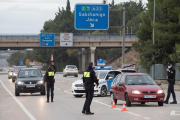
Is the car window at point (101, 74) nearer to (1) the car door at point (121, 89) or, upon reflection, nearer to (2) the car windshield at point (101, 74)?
(2) the car windshield at point (101, 74)

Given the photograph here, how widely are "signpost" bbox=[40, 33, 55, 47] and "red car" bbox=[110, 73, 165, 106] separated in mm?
60679

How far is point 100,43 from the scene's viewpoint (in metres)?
84.9

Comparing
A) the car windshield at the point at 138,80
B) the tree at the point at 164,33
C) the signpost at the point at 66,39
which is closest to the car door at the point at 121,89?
the car windshield at the point at 138,80

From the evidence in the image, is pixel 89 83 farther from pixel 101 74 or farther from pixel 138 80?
pixel 101 74

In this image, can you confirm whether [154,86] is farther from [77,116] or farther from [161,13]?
[161,13]

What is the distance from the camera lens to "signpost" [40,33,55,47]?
3108 inches

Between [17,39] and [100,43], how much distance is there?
15.4 meters

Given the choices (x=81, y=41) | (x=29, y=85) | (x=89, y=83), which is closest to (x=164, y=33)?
(x=29, y=85)

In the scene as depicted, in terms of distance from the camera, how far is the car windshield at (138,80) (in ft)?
59.0

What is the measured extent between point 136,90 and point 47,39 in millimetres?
63072

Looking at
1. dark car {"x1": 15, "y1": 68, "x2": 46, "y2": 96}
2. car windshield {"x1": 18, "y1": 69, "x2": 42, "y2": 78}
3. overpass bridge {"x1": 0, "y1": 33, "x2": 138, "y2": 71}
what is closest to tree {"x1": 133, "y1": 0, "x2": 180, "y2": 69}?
car windshield {"x1": 18, "y1": 69, "x2": 42, "y2": 78}

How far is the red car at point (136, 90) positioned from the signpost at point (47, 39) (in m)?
60.7

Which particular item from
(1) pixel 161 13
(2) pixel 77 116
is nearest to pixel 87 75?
(2) pixel 77 116

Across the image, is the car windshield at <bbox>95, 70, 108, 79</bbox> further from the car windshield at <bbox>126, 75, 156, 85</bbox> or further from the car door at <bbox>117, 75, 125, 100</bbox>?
the car windshield at <bbox>126, 75, 156, 85</bbox>
